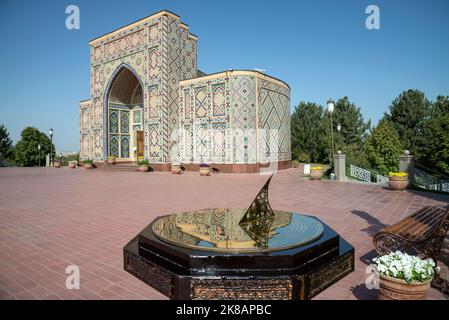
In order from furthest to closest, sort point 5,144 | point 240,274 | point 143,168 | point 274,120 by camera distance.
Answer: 1. point 5,144
2. point 274,120
3. point 143,168
4. point 240,274

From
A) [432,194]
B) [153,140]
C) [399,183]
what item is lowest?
[432,194]

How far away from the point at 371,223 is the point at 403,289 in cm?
391

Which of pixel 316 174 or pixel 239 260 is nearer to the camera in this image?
pixel 239 260

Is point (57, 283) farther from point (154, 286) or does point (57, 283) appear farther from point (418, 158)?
point (418, 158)

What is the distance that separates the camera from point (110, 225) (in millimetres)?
6199

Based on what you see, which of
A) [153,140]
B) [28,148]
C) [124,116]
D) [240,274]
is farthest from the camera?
[28,148]

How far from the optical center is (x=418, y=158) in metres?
30.9

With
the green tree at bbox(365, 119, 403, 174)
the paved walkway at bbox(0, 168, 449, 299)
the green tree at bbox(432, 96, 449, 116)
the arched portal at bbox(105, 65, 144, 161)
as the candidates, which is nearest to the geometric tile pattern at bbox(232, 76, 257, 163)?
the paved walkway at bbox(0, 168, 449, 299)

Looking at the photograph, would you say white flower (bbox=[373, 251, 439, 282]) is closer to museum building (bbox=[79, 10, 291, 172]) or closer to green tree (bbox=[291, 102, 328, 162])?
museum building (bbox=[79, 10, 291, 172])

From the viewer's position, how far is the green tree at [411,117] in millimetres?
34562

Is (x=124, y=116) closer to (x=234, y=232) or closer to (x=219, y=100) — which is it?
(x=219, y=100)

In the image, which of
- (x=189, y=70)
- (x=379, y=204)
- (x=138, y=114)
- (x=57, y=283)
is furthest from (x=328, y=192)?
(x=138, y=114)

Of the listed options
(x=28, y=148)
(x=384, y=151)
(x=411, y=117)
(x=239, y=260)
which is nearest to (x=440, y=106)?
(x=411, y=117)
